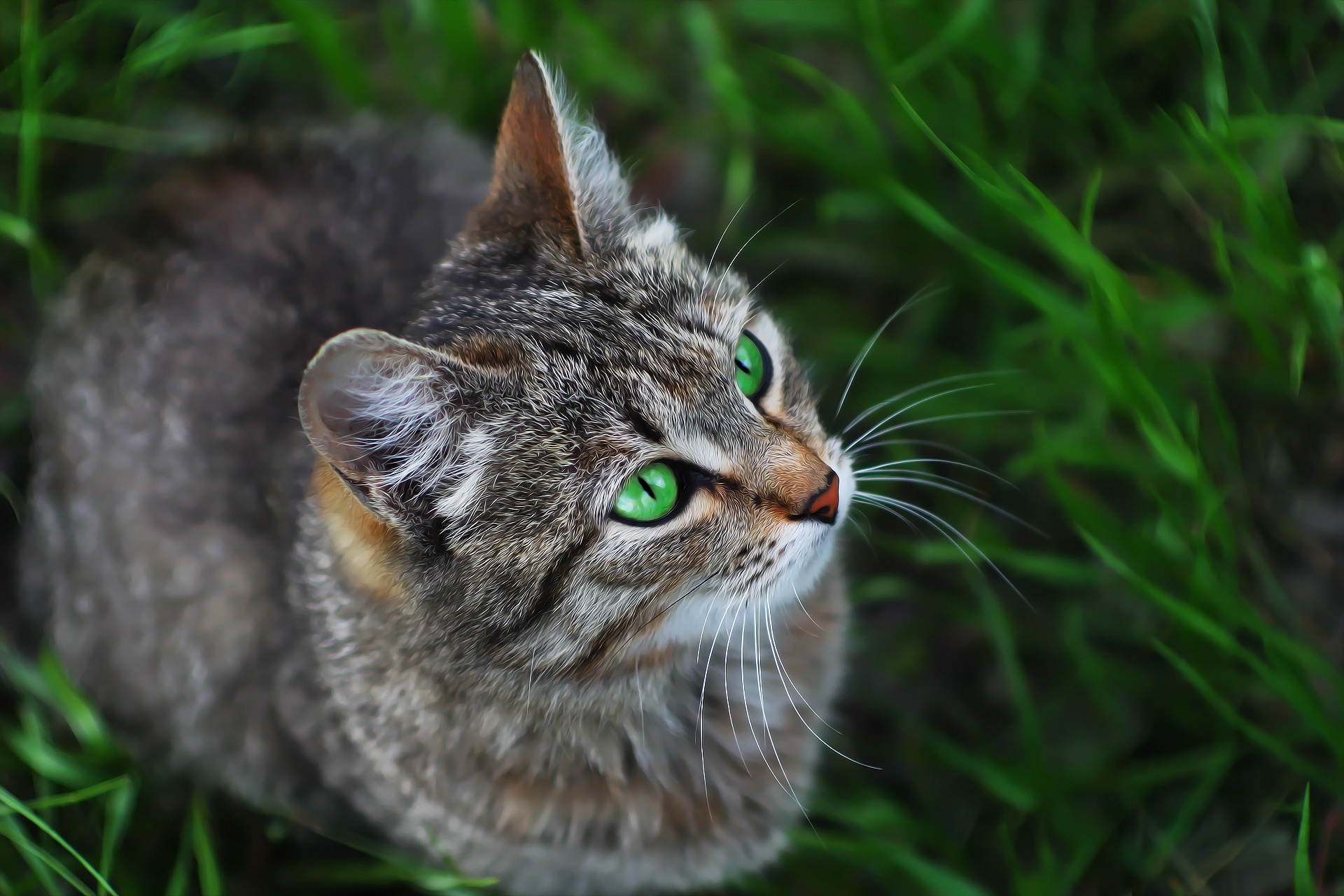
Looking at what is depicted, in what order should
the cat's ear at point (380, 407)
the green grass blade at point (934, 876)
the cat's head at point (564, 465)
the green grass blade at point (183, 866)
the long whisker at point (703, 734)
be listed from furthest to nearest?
the green grass blade at point (183, 866)
the green grass blade at point (934, 876)
the long whisker at point (703, 734)
the cat's head at point (564, 465)
the cat's ear at point (380, 407)

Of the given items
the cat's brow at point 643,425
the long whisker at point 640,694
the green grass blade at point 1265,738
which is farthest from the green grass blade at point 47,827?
the green grass blade at point 1265,738

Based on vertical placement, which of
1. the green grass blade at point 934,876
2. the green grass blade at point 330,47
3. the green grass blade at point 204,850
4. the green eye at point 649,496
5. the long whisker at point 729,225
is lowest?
the green grass blade at point 934,876

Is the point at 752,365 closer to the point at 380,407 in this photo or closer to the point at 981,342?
the point at 380,407

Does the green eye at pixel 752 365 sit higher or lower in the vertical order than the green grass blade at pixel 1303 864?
higher

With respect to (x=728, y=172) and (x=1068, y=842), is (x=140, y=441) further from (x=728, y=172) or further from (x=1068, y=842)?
(x=1068, y=842)

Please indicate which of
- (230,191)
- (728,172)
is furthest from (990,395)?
(230,191)

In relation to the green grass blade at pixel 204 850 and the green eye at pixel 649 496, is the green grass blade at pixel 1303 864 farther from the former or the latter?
the green grass blade at pixel 204 850

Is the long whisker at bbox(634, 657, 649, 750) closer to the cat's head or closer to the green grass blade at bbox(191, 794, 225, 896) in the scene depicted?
the cat's head
